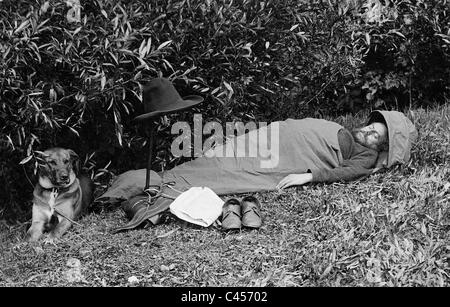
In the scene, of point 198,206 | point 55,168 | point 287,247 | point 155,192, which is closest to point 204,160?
point 155,192

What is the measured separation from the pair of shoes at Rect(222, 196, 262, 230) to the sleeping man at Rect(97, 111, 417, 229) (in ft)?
1.34

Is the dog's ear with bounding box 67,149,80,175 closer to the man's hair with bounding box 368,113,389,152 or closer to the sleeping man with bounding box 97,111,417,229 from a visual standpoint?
the sleeping man with bounding box 97,111,417,229

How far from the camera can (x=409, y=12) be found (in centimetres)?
744

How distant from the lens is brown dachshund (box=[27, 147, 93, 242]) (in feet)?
18.8

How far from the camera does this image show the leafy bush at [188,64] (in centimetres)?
550

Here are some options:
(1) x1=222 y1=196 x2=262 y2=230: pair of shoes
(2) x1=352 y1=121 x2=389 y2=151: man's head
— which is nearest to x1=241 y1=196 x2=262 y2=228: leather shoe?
(1) x1=222 y1=196 x2=262 y2=230: pair of shoes

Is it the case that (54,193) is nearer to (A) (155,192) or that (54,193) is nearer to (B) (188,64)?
(A) (155,192)

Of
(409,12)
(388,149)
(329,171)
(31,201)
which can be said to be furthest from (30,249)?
(409,12)

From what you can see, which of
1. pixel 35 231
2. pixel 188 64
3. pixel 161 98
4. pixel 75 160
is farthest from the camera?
pixel 188 64

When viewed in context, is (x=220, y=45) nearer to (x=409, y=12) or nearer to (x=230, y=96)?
(x=230, y=96)

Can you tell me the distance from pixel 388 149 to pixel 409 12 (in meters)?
2.02

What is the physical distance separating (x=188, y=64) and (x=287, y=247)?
2.01 meters

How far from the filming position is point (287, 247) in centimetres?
497

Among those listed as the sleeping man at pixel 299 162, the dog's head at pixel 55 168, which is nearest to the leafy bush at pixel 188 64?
the dog's head at pixel 55 168
